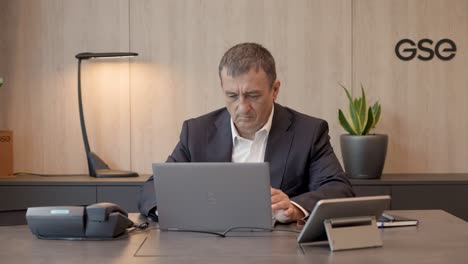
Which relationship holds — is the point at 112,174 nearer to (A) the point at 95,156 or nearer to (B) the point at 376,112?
(A) the point at 95,156

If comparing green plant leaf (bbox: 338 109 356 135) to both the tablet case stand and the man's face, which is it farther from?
the tablet case stand

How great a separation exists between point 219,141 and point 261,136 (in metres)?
0.19

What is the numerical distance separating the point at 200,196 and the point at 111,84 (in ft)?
9.04

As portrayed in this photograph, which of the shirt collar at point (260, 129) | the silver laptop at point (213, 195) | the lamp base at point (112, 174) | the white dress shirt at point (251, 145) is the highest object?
the shirt collar at point (260, 129)

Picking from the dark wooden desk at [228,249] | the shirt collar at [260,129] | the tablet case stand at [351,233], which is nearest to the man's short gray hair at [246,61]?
the shirt collar at [260,129]

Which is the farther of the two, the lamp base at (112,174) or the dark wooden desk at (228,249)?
the lamp base at (112,174)

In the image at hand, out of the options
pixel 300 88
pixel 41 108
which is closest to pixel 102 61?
pixel 41 108

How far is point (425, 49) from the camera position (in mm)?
4773

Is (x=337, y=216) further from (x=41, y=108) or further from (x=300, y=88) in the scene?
(x=41, y=108)

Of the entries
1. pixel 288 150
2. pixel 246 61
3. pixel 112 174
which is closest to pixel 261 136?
pixel 288 150

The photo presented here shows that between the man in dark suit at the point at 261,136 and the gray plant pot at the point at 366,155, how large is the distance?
1338 mm

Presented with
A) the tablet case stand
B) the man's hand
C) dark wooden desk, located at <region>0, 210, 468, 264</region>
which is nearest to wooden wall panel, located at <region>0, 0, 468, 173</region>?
the man's hand

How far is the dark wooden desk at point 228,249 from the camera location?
1.86 m

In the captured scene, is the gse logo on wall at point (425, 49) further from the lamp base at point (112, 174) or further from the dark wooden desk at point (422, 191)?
the lamp base at point (112, 174)
